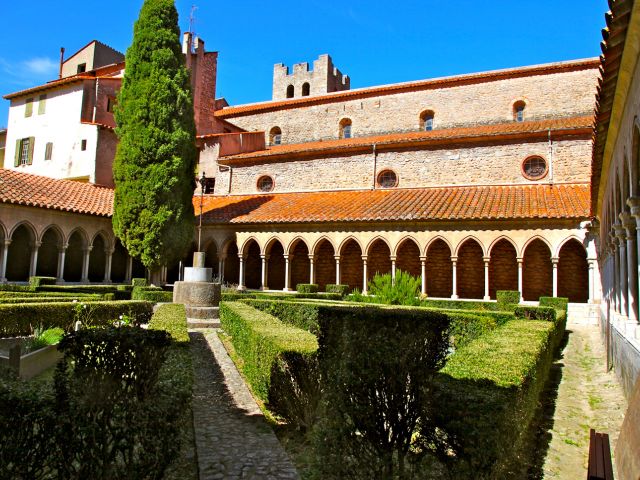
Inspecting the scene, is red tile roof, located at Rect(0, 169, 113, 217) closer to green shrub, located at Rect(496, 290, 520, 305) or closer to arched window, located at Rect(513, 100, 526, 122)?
green shrub, located at Rect(496, 290, 520, 305)

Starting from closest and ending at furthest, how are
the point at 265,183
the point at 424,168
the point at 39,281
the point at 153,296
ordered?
1. the point at 153,296
2. the point at 39,281
3. the point at 424,168
4. the point at 265,183

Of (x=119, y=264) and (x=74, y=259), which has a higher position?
(x=74, y=259)

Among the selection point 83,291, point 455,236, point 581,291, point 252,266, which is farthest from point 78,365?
point 252,266

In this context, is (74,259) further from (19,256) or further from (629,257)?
(629,257)

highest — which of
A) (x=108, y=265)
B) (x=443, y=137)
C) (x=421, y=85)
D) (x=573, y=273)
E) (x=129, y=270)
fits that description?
(x=421, y=85)

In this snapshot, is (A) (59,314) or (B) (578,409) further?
(A) (59,314)

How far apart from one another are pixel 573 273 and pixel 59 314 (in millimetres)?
18207

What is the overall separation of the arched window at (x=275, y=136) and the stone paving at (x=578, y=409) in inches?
863

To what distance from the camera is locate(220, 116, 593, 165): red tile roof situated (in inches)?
807

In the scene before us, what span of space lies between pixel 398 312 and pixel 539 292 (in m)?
12.0

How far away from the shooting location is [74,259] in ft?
76.2

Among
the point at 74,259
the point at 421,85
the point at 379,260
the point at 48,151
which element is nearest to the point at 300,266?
the point at 379,260

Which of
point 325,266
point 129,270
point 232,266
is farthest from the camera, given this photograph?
point 232,266

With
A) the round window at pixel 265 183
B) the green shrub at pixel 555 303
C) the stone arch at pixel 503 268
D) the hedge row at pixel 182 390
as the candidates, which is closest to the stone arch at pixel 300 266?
the round window at pixel 265 183
